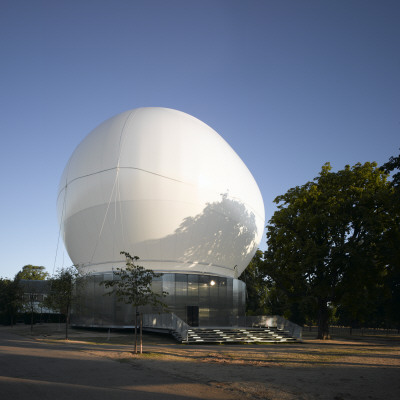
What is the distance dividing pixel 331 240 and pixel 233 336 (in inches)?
364

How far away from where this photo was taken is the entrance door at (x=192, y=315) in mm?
32719

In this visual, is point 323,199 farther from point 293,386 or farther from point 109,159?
point 293,386

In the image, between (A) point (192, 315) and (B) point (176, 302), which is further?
(A) point (192, 315)

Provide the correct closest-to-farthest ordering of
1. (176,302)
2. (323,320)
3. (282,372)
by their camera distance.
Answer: (282,372), (323,320), (176,302)

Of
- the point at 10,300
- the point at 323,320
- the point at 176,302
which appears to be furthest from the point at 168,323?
the point at 10,300

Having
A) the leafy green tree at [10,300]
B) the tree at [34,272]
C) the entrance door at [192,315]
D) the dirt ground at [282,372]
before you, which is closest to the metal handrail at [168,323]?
the entrance door at [192,315]

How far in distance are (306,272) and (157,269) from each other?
38.0ft

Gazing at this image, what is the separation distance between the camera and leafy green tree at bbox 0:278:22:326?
43000mm

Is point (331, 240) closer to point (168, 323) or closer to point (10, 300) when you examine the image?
point (168, 323)

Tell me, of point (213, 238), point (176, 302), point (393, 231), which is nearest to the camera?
point (393, 231)

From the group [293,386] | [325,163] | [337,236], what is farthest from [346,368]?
[325,163]

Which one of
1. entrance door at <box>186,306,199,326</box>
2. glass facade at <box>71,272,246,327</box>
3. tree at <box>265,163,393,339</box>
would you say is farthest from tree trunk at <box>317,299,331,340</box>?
entrance door at <box>186,306,199,326</box>

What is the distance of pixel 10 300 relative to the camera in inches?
1716

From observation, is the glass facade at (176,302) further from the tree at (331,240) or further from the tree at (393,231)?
the tree at (393,231)
